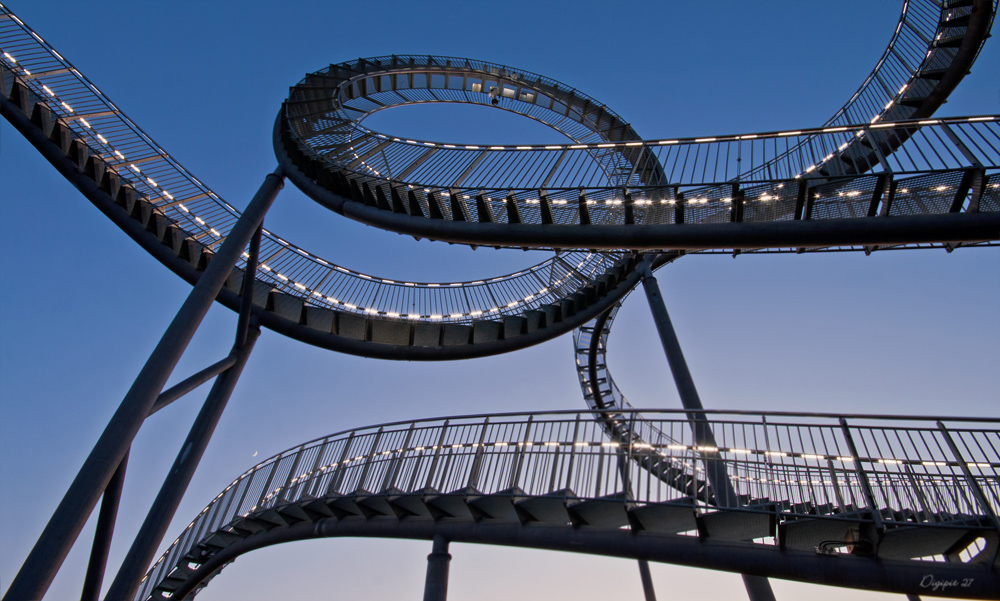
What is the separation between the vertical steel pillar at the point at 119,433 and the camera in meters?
7.33

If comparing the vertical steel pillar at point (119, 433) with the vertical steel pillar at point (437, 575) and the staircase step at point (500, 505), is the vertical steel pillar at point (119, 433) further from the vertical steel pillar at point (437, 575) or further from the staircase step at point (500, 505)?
the staircase step at point (500, 505)

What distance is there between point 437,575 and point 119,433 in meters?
4.97

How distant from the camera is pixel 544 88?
A: 67.2ft

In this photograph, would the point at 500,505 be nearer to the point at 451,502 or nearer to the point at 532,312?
the point at 451,502

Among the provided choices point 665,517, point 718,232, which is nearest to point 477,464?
point 665,517

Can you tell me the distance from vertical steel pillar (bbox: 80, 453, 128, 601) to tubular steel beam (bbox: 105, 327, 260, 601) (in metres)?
0.44

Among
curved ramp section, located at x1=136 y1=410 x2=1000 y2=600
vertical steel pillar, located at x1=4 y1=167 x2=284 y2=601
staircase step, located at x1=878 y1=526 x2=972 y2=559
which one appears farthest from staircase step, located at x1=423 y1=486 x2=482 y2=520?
staircase step, located at x1=878 y1=526 x2=972 y2=559

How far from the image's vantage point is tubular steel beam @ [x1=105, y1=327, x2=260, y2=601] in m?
9.66

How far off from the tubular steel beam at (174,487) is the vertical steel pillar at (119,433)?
1.91 metres

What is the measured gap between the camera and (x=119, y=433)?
341 inches

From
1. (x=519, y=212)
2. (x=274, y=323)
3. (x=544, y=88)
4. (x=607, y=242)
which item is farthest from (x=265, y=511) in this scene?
(x=544, y=88)

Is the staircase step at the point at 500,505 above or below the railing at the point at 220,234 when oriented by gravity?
below

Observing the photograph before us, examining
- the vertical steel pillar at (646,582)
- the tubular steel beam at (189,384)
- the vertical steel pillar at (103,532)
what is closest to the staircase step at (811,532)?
the tubular steel beam at (189,384)

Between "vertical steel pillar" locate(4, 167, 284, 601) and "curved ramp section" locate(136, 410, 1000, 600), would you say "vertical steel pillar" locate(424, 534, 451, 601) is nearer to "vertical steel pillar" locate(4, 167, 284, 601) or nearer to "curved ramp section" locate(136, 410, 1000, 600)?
"curved ramp section" locate(136, 410, 1000, 600)
